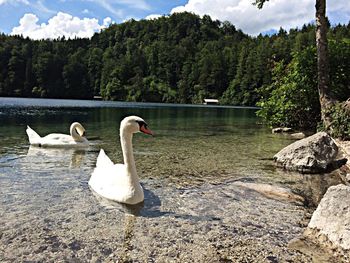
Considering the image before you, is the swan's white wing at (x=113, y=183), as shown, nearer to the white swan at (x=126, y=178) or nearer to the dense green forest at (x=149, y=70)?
the white swan at (x=126, y=178)

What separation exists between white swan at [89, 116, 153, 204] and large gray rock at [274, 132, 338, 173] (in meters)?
5.85

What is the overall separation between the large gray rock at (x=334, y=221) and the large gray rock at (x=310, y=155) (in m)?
4.86

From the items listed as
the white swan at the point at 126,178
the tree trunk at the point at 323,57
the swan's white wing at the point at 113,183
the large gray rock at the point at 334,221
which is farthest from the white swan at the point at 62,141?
the large gray rock at the point at 334,221

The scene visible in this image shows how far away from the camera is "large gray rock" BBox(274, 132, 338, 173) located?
10.9 m

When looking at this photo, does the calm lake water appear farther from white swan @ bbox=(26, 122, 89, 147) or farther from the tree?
the tree

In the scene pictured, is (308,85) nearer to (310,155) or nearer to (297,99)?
(297,99)

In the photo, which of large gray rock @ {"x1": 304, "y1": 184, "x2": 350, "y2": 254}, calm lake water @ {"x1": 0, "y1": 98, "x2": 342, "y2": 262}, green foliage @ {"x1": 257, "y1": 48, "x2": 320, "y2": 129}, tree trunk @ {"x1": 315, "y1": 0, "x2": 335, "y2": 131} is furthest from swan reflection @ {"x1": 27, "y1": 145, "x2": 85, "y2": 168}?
green foliage @ {"x1": 257, "y1": 48, "x2": 320, "y2": 129}

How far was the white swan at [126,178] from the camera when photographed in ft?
23.9

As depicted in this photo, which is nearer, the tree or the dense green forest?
the tree

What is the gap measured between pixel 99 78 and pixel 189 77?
139ft

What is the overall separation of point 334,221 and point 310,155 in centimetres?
587

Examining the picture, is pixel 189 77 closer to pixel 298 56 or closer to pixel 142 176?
pixel 298 56

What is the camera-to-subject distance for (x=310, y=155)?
11.1 metres

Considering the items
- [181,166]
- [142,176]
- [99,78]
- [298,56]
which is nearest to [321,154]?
[181,166]
